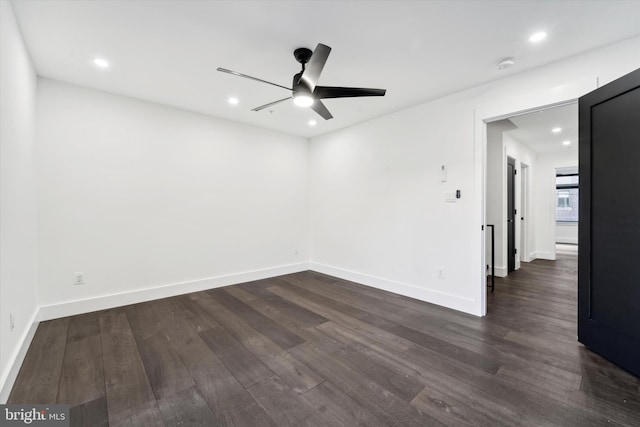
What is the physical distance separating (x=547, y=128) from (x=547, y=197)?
2658mm

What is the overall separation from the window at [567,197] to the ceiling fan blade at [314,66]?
1080cm

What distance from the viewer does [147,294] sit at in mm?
3574

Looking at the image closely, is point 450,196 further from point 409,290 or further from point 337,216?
point 337,216

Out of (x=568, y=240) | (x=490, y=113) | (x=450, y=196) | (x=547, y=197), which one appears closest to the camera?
(x=490, y=113)

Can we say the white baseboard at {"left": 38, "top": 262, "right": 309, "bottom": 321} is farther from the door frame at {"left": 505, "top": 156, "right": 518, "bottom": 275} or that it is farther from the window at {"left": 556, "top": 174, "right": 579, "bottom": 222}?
the window at {"left": 556, "top": 174, "right": 579, "bottom": 222}

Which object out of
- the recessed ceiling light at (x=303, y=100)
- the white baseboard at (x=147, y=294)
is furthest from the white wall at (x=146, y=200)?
the recessed ceiling light at (x=303, y=100)

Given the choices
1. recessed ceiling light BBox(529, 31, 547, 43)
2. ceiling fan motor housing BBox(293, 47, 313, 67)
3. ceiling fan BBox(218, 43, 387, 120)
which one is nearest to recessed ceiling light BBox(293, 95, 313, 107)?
ceiling fan BBox(218, 43, 387, 120)

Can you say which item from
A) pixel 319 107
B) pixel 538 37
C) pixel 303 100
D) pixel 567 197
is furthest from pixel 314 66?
pixel 567 197

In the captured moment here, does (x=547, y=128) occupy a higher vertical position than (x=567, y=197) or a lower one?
higher

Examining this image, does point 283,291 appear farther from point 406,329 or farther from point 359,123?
point 359,123

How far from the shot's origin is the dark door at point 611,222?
A: 199 cm

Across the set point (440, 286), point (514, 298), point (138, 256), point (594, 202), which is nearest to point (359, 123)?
point (440, 286)

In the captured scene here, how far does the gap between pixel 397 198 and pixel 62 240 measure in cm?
419

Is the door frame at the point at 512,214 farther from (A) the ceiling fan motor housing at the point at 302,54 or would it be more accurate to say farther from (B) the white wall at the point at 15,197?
(B) the white wall at the point at 15,197
